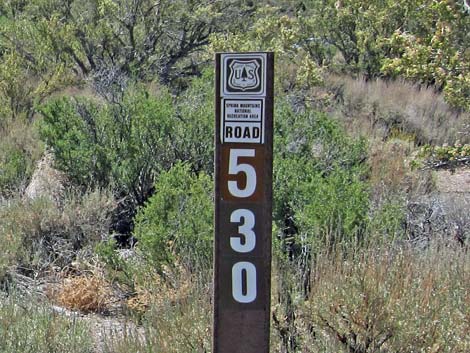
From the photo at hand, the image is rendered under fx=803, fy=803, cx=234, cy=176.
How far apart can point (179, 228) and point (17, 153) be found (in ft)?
12.8

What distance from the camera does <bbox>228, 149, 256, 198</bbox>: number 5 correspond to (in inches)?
119

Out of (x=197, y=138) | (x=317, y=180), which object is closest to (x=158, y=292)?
(x=317, y=180)

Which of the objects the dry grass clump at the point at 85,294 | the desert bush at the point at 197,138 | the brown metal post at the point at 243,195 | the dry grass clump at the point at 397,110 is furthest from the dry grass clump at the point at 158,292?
the dry grass clump at the point at 397,110

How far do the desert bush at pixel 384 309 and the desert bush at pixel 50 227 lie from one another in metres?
2.98

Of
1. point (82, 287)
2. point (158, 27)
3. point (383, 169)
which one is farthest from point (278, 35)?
point (82, 287)

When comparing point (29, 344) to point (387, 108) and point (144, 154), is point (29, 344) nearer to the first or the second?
point (144, 154)

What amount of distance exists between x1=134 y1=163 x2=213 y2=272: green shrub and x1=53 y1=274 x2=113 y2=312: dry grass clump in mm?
421

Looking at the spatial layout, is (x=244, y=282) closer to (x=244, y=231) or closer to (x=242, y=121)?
(x=244, y=231)

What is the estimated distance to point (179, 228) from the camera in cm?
561

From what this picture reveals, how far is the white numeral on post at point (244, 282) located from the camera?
303 cm

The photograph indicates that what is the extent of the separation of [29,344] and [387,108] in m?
10.2

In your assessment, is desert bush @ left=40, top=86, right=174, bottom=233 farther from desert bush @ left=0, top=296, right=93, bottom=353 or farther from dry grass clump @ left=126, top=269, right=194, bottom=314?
desert bush @ left=0, top=296, right=93, bottom=353

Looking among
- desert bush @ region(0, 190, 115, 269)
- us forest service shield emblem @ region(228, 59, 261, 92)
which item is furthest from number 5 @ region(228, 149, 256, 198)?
desert bush @ region(0, 190, 115, 269)

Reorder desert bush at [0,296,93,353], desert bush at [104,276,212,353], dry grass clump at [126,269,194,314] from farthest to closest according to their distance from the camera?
dry grass clump at [126,269,194,314], desert bush at [0,296,93,353], desert bush at [104,276,212,353]
